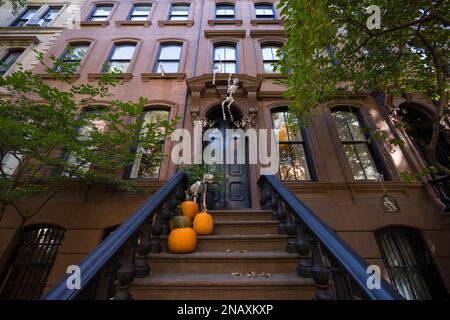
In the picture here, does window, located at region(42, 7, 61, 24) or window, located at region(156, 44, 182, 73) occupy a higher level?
window, located at region(42, 7, 61, 24)

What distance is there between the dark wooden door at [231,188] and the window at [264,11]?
7.23 m

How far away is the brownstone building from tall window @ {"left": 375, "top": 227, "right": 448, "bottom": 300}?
0.02 meters

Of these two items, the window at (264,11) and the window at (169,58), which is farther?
the window at (264,11)

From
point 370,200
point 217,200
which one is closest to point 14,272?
point 217,200

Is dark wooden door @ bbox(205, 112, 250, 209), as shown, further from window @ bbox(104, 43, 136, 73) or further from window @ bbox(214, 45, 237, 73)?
window @ bbox(104, 43, 136, 73)

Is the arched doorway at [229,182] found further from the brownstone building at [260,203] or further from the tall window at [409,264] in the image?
the tall window at [409,264]

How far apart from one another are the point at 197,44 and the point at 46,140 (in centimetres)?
670

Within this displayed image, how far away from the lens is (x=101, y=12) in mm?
9664

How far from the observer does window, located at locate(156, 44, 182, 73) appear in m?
7.50

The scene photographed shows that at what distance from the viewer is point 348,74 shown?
184 inches

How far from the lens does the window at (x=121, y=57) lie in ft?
24.7

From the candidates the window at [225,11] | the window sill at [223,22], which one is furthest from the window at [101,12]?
the window at [225,11]

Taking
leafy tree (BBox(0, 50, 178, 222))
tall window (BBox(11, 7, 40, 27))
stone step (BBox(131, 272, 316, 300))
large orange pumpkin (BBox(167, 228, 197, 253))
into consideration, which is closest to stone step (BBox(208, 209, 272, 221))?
large orange pumpkin (BBox(167, 228, 197, 253))
